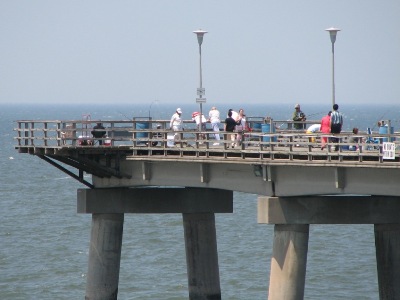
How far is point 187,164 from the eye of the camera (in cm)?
4506

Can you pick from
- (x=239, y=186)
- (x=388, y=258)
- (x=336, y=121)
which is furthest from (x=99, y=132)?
(x=388, y=258)

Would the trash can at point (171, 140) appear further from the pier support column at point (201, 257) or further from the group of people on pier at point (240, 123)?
the pier support column at point (201, 257)

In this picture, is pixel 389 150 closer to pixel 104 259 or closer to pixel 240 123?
pixel 240 123

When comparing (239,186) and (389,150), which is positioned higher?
(389,150)

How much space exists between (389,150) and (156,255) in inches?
1227

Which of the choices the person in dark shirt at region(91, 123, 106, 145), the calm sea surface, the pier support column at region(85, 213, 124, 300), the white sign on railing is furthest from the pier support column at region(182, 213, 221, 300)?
the white sign on railing

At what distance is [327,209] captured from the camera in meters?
42.1

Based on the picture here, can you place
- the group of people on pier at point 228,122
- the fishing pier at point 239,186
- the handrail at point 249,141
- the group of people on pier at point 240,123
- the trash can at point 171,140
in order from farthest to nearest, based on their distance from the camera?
the group of people on pier at point 228,122, the trash can at point 171,140, the group of people on pier at point 240,123, the fishing pier at point 239,186, the handrail at point 249,141

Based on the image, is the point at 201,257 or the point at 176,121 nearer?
the point at 176,121

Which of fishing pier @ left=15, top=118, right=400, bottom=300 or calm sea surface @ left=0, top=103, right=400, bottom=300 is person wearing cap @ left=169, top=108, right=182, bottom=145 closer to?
fishing pier @ left=15, top=118, right=400, bottom=300

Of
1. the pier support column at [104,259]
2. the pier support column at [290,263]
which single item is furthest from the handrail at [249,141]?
the pier support column at [104,259]

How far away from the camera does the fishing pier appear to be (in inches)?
1580

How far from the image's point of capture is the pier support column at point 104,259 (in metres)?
47.6

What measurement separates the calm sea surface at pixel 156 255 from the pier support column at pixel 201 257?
4.43 meters
